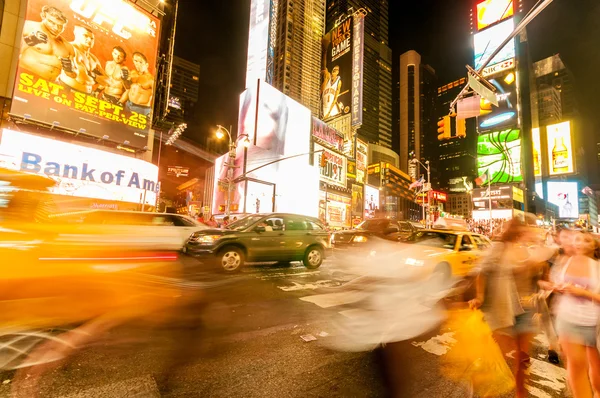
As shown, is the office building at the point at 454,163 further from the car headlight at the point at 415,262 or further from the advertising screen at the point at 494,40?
the car headlight at the point at 415,262

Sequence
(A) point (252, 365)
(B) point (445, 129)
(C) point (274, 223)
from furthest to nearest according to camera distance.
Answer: (B) point (445, 129) → (C) point (274, 223) → (A) point (252, 365)

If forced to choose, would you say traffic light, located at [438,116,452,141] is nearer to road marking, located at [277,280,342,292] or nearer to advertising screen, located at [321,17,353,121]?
road marking, located at [277,280,342,292]

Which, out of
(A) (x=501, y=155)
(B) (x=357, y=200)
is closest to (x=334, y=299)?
(B) (x=357, y=200)

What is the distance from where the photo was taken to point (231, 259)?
29.3ft

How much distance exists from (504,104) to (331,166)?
3166cm

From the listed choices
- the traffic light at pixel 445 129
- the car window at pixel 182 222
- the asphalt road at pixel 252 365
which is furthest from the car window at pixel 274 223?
the traffic light at pixel 445 129

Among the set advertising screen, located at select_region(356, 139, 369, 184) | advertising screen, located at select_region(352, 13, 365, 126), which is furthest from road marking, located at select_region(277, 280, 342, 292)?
advertising screen, located at select_region(356, 139, 369, 184)

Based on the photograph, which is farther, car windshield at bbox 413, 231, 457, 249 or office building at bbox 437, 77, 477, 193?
office building at bbox 437, 77, 477, 193

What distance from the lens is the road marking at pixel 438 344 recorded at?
4012 mm

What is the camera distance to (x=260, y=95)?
37562 millimetres

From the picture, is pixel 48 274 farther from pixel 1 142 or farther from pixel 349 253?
pixel 1 142

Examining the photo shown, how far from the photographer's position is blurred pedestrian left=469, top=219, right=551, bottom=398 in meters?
2.97

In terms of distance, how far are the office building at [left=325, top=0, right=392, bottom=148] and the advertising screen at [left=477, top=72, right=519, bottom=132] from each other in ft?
180

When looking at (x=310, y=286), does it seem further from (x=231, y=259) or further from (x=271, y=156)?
(x=271, y=156)
